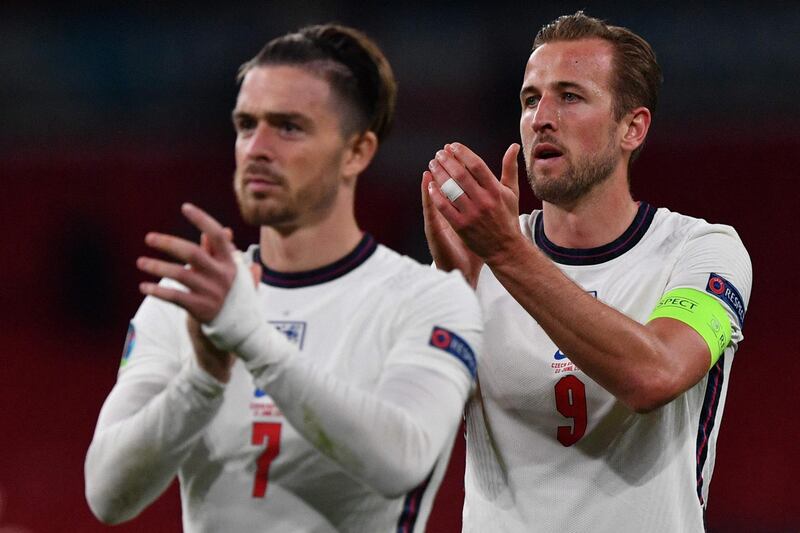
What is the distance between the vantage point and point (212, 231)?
1934 millimetres

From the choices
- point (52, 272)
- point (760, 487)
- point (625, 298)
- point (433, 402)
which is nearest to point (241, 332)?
point (433, 402)

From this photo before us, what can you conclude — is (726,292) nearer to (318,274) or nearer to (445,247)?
(445,247)

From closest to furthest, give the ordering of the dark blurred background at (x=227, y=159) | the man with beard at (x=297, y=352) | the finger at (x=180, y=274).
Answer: the finger at (x=180, y=274) < the man with beard at (x=297, y=352) < the dark blurred background at (x=227, y=159)

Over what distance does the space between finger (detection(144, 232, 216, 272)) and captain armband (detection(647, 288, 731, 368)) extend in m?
1.34

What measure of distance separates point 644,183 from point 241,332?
290 inches

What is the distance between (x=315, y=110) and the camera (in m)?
2.35

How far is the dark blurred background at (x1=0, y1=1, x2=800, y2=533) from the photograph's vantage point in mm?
8438

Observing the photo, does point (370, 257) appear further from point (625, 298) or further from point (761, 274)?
point (761, 274)

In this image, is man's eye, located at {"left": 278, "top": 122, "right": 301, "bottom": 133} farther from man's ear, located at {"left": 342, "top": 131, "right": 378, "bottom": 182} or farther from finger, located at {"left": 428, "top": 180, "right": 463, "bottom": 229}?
finger, located at {"left": 428, "top": 180, "right": 463, "bottom": 229}

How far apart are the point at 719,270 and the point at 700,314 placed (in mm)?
189

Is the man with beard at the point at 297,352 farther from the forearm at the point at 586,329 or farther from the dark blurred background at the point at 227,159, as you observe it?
the dark blurred background at the point at 227,159

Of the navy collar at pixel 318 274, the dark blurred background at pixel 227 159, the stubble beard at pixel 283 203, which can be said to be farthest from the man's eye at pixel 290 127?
the dark blurred background at pixel 227 159

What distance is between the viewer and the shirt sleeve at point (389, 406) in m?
2.04

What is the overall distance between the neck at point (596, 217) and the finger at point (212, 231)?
56.7 inches
